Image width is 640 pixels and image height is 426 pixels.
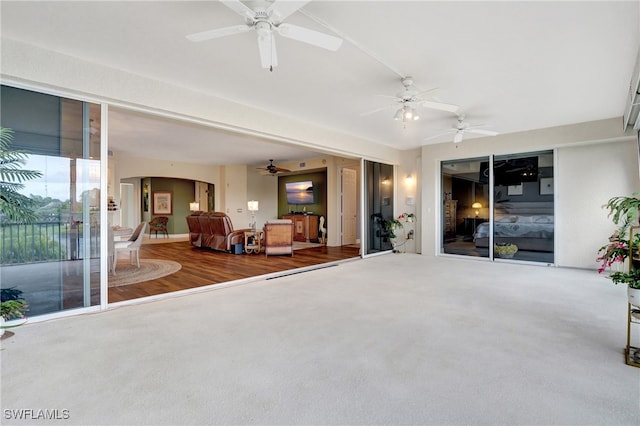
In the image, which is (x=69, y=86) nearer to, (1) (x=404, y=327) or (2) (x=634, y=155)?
(1) (x=404, y=327)

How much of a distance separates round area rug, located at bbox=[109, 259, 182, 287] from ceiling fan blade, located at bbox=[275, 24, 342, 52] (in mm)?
4263

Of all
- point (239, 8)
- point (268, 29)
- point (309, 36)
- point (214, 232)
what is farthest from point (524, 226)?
point (214, 232)

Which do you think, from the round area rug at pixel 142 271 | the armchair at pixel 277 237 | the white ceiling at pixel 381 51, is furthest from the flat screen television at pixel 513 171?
the round area rug at pixel 142 271

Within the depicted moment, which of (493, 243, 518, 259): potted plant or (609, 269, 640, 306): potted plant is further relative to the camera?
(493, 243, 518, 259): potted plant

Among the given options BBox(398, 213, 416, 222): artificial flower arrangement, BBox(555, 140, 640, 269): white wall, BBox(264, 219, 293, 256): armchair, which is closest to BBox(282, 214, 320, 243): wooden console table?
BBox(264, 219, 293, 256): armchair

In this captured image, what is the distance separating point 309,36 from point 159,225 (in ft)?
36.4

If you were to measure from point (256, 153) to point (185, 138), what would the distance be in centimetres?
227

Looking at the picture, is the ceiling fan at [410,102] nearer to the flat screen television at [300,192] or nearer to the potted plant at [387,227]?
the potted plant at [387,227]

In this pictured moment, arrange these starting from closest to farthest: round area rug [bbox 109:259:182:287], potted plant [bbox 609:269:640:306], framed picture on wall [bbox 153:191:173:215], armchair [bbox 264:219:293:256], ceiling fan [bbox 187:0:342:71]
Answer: ceiling fan [bbox 187:0:342:71]
potted plant [bbox 609:269:640:306]
round area rug [bbox 109:259:182:287]
armchair [bbox 264:219:293:256]
framed picture on wall [bbox 153:191:173:215]

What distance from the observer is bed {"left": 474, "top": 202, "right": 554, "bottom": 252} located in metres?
5.89

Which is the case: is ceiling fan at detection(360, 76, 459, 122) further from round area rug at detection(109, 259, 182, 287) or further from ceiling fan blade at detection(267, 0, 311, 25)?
round area rug at detection(109, 259, 182, 287)

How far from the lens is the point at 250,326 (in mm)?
2834

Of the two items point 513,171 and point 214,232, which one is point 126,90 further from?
point 513,171

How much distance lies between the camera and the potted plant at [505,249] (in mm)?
Answer: 6305
